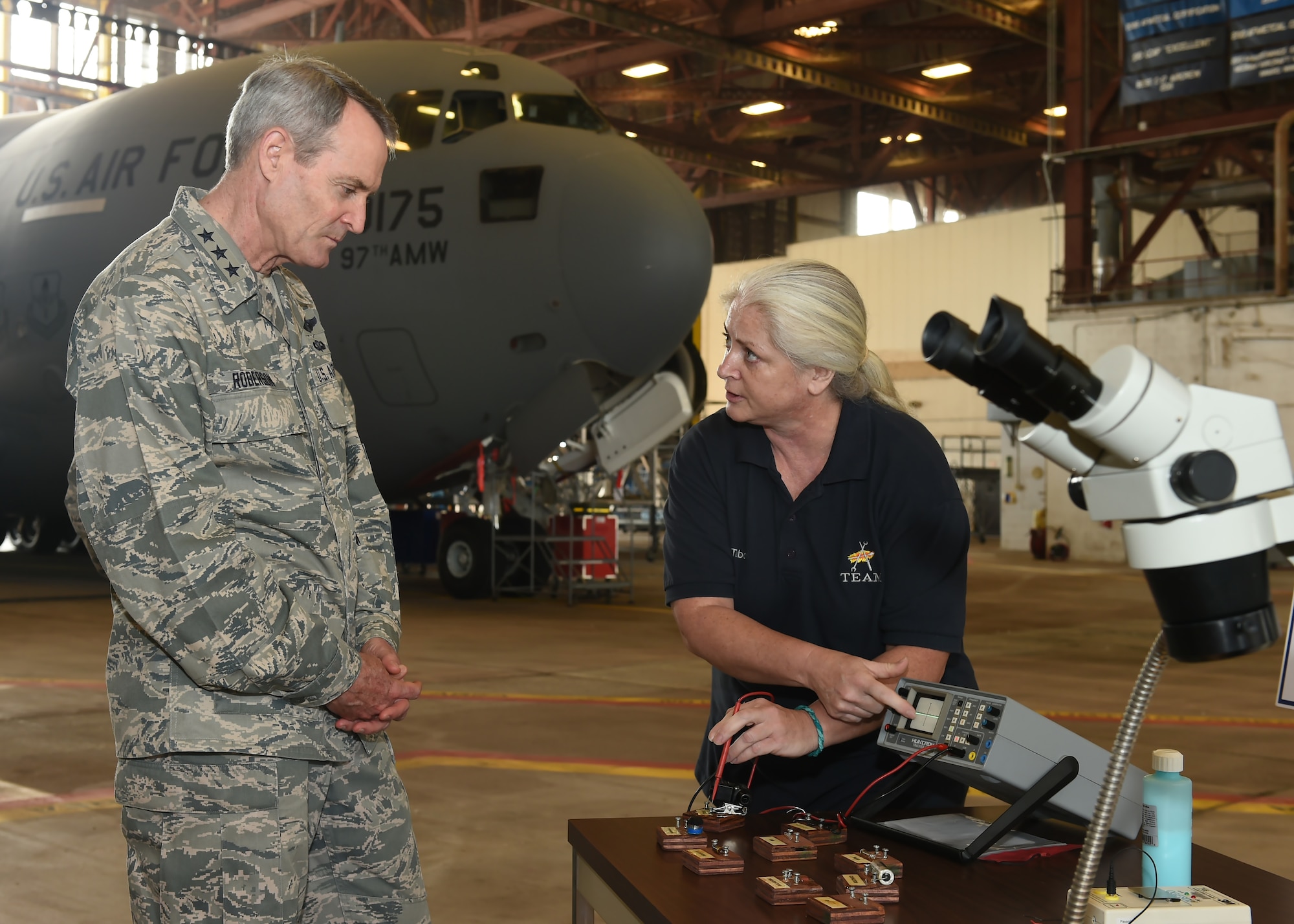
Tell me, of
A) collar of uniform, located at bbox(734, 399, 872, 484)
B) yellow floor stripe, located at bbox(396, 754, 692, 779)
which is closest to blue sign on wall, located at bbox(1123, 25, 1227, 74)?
yellow floor stripe, located at bbox(396, 754, 692, 779)

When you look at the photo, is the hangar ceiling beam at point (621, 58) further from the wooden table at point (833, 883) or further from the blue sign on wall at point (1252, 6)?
the wooden table at point (833, 883)

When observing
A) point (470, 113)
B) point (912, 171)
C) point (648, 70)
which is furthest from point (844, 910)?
point (912, 171)

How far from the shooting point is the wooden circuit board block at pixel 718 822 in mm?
1960

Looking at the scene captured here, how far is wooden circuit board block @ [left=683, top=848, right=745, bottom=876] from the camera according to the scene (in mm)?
1769

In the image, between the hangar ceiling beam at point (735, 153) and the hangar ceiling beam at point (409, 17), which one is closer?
the hangar ceiling beam at point (409, 17)

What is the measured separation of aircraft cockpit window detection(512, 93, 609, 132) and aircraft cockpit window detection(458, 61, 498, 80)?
27cm

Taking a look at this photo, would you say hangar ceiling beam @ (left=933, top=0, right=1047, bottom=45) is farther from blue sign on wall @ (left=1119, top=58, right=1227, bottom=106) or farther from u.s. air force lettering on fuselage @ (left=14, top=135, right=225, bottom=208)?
u.s. air force lettering on fuselage @ (left=14, top=135, right=225, bottom=208)

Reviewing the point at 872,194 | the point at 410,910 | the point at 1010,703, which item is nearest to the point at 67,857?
the point at 410,910

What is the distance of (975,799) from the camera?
5219 millimetres

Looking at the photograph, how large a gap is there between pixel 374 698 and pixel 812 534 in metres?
0.93

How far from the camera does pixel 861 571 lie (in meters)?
2.42

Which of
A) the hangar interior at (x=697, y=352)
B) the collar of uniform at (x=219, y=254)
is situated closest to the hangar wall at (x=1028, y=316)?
the hangar interior at (x=697, y=352)

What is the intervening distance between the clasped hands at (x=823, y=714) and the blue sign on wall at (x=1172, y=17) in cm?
1683

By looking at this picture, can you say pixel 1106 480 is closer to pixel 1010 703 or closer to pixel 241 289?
pixel 1010 703
